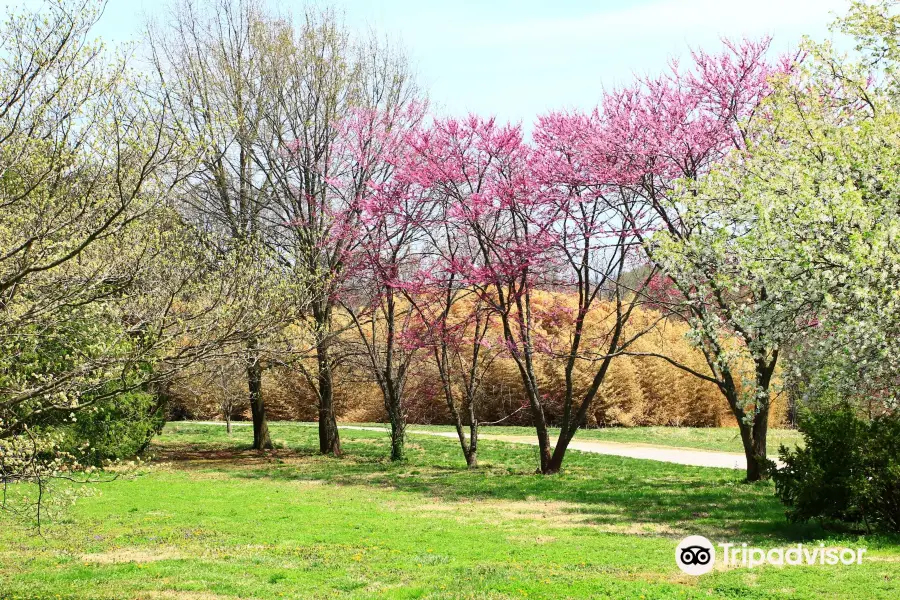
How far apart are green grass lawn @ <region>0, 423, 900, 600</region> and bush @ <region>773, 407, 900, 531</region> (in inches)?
12.8

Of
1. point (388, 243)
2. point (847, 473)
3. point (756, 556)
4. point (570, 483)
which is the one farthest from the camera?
point (388, 243)

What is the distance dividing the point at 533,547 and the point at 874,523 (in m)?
3.68

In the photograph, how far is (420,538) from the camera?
895 cm

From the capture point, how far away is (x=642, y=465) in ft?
54.7

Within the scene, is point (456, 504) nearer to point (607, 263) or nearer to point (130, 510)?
point (130, 510)

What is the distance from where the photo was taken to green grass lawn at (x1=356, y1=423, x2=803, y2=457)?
2188 cm

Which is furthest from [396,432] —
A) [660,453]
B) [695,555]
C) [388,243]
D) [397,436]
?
[695,555]

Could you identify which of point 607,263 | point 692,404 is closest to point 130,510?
point 607,263

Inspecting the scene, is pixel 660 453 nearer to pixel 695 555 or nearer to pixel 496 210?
pixel 496 210

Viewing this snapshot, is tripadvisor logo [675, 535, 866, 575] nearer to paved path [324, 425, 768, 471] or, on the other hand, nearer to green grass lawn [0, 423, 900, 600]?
green grass lawn [0, 423, 900, 600]

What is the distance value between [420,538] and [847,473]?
4709 millimetres

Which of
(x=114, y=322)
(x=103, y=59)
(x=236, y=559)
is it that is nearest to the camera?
(x=103, y=59)

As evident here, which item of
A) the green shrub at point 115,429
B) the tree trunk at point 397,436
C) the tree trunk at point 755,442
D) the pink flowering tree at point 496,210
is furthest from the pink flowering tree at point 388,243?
the tree trunk at point 755,442

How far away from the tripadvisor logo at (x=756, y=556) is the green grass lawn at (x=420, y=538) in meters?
0.15
